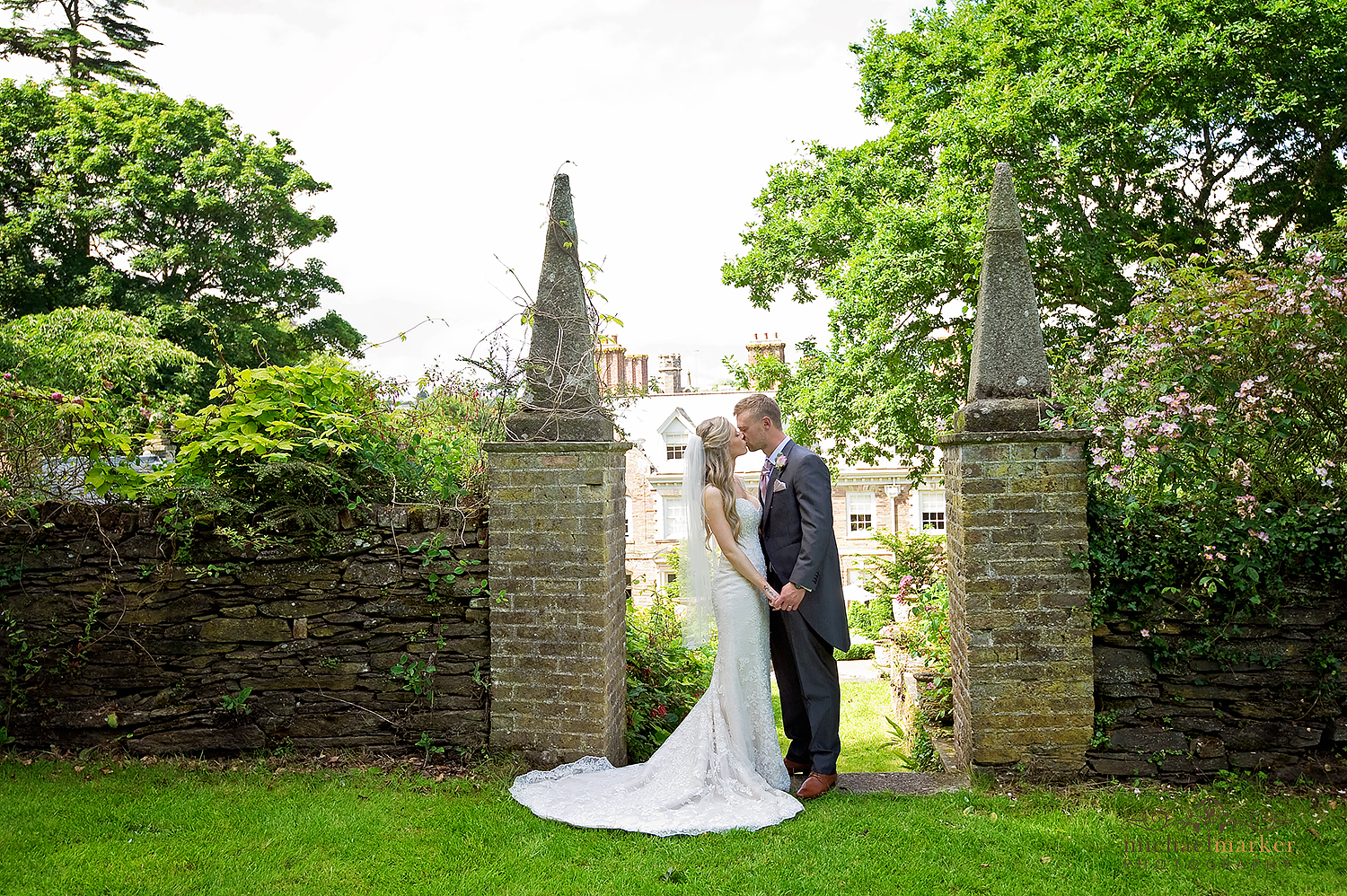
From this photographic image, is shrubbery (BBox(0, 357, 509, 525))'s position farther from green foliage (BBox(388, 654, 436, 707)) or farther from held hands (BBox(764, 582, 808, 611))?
held hands (BBox(764, 582, 808, 611))

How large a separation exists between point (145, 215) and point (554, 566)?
64.3 ft

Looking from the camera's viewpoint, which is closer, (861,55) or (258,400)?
(258,400)

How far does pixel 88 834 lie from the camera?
3.93 m

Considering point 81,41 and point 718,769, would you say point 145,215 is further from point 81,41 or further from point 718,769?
point 718,769

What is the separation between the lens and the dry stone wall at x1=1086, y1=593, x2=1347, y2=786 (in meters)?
4.32

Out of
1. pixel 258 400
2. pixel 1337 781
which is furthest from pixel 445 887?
pixel 1337 781

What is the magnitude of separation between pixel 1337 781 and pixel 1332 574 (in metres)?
1.14

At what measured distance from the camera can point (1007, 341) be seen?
454 cm

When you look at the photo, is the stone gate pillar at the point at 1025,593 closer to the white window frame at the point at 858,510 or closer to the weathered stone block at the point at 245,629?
the weathered stone block at the point at 245,629

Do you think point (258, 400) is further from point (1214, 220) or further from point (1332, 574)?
point (1214, 220)

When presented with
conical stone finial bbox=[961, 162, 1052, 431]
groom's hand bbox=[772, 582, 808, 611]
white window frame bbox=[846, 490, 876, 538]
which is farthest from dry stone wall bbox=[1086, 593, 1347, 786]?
white window frame bbox=[846, 490, 876, 538]

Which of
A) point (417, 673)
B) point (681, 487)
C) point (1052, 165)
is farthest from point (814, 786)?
point (681, 487)

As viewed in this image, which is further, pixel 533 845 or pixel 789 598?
pixel 789 598

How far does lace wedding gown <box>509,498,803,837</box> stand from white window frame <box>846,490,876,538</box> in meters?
22.5
